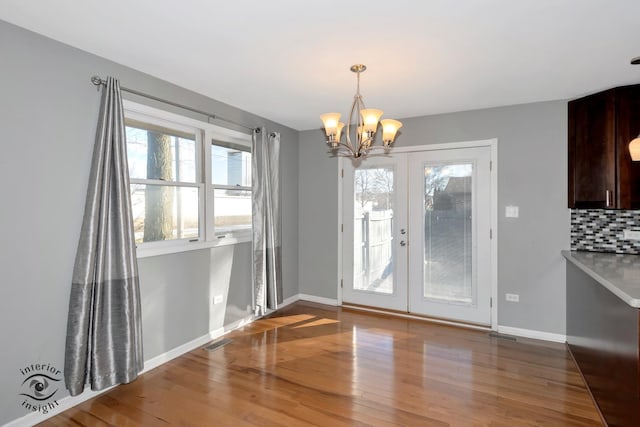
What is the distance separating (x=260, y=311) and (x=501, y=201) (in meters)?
3.06

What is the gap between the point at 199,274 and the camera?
339cm

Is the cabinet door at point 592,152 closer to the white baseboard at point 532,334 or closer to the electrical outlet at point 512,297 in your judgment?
the electrical outlet at point 512,297

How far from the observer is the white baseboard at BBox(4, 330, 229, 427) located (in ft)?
7.12

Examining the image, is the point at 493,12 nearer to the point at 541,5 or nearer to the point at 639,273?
the point at 541,5

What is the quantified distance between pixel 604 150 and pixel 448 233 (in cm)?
166

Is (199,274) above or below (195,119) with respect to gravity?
below

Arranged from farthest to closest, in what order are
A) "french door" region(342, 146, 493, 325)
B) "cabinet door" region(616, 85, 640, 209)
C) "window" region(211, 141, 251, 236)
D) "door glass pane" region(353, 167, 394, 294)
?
"door glass pane" region(353, 167, 394, 294) < "french door" region(342, 146, 493, 325) < "window" region(211, 141, 251, 236) < "cabinet door" region(616, 85, 640, 209)

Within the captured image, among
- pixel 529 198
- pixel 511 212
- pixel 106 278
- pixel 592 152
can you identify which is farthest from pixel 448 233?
pixel 106 278

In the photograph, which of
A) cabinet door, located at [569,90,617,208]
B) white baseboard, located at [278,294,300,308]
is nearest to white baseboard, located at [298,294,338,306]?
white baseboard, located at [278,294,300,308]

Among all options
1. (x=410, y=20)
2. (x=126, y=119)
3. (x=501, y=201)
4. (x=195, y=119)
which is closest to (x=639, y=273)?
(x=501, y=201)

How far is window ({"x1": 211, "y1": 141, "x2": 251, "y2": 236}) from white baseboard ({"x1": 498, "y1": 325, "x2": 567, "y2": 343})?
318 centimetres

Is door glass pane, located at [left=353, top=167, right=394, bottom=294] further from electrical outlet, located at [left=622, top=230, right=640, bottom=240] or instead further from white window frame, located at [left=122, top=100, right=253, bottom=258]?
electrical outlet, located at [left=622, top=230, right=640, bottom=240]

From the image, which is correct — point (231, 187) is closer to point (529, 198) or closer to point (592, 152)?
point (529, 198)

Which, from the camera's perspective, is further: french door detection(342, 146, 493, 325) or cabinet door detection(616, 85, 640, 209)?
french door detection(342, 146, 493, 325)
